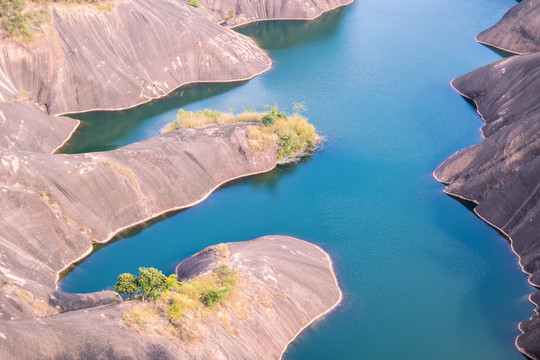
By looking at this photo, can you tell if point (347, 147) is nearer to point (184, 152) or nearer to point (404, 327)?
point (184, 152)

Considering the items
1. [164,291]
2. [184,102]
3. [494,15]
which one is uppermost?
[494,15]

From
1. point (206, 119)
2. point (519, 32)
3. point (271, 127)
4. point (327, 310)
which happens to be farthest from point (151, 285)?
point (519, 32)

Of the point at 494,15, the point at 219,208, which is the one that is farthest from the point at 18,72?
the point at 494,15

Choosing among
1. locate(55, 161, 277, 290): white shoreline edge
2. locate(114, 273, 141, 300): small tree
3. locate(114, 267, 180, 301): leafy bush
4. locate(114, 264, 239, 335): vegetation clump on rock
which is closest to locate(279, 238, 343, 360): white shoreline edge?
locate(114, 264, 239, 335): vegetation clump on rock

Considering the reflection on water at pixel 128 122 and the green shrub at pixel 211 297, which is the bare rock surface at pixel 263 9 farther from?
the green shrub at pixel 211 297

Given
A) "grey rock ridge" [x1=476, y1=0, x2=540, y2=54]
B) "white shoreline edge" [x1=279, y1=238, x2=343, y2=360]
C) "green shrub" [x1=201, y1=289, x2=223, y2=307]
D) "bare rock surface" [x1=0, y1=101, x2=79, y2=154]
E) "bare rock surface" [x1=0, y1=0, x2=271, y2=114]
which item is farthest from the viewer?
"grey rock ridge" [x1=476, y1=0, x2=540, y2=54]

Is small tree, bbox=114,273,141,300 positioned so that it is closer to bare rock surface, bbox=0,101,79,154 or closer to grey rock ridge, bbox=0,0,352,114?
bare rock surface, bbox=0,101,79,154
